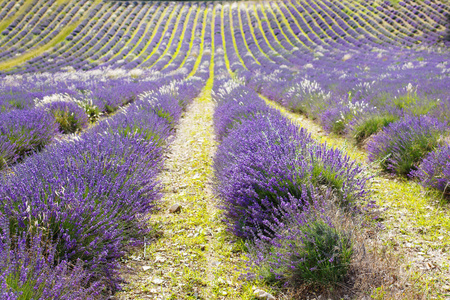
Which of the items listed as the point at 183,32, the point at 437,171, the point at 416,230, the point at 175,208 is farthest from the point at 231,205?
the point at 183,32

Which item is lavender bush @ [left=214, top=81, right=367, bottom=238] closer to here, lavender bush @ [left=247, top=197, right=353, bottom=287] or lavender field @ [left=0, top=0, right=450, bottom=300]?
lavender field @ [left=0, top=0, right=450, bottom=300]

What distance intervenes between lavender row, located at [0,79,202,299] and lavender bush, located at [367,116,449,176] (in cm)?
302

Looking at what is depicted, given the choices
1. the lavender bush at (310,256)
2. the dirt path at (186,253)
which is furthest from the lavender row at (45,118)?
the lavender bush at (310,256)

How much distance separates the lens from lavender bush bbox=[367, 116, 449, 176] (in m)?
3.32

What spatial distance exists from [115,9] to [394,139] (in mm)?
43900

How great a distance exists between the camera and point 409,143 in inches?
133

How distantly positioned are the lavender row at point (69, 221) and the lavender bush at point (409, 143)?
3016mm

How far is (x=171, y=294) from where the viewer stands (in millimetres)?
1851

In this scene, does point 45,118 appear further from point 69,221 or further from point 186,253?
point 186,253

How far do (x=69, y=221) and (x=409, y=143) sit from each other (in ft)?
12.7

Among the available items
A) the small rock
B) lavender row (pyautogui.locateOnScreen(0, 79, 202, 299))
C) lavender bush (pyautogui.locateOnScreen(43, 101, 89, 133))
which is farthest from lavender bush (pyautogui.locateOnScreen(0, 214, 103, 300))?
lavender bush (pyautogui.locateOnScreen(43, 101, 89, 133))

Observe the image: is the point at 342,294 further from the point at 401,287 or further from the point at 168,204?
the point at 168,204

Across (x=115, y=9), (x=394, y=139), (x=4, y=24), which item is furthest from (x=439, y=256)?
(x=115, y=9)

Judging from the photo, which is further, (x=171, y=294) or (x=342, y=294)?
(x=171, y=294)
